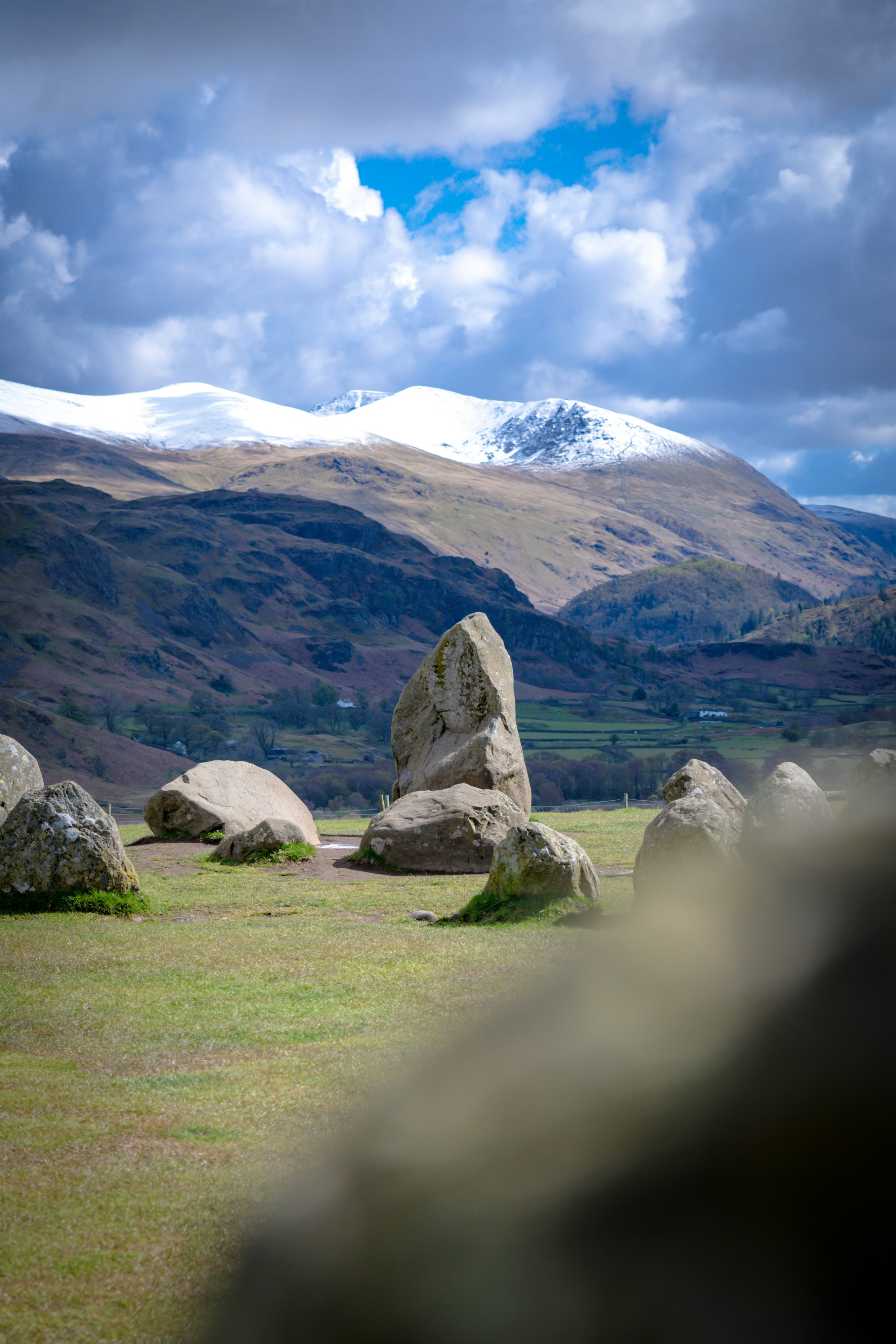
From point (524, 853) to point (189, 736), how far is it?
13109cm

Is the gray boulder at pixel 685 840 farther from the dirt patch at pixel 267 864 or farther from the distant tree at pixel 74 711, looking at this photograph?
the distant tree at pixel 74 711

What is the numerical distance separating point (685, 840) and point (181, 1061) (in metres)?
7.27

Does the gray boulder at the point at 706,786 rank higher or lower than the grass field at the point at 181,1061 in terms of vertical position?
higher

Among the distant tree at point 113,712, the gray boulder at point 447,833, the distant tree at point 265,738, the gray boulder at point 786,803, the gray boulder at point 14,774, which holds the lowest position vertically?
the distant tree at point 265,738

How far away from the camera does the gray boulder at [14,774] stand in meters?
19.9

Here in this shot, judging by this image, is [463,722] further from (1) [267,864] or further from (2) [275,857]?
(1) [267,864]

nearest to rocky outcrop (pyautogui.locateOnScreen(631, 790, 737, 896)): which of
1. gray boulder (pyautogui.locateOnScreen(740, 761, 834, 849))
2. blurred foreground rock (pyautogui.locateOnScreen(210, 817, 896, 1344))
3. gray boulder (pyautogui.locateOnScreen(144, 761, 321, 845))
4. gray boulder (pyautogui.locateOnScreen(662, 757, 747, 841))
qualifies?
gray boulder (pyautogui.locateOnScreen(740, 761, 834, 849))

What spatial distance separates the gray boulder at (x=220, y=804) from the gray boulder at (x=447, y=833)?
3.93 m

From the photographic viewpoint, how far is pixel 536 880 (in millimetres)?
14156

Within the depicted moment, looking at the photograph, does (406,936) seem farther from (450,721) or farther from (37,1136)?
(450,721)

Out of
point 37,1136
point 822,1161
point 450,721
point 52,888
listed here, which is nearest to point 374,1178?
point 822,1161

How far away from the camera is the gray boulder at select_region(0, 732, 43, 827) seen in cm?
1986

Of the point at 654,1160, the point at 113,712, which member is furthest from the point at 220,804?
the point at 113,712

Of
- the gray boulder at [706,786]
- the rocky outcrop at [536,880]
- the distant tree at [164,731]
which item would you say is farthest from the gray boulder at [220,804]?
the distant tree at [164,731]
